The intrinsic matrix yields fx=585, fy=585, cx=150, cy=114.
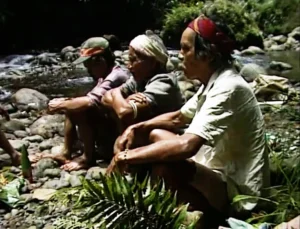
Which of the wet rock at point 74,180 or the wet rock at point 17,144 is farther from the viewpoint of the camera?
the wet rock at point 17,144

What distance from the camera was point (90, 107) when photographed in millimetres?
4180

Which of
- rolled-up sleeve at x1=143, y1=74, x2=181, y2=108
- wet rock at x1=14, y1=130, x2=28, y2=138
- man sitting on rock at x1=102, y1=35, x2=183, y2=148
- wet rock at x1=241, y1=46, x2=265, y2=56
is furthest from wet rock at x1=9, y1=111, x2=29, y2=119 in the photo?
wet rock at x1=241, y1=46, x2=265, y2=56

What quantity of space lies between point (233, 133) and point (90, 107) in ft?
4.86

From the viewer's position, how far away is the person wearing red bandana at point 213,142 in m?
2.80

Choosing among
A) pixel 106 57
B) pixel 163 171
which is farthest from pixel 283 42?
pixel 163 171

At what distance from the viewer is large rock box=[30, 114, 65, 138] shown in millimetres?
5543

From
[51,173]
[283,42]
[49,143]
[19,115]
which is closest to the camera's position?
[51,173]

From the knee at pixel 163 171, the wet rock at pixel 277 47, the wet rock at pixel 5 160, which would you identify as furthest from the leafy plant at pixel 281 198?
the wet rock at pixel 277 47

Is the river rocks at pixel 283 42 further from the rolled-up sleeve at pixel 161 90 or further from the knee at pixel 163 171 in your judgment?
the knee at pixel 163 171

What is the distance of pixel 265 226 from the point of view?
257cm

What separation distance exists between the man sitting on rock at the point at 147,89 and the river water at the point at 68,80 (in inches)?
181

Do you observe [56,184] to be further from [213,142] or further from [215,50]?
[215,50]

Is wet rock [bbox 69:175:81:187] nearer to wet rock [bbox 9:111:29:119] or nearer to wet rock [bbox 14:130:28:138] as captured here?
wet rock [bbox 14:130:28:138]

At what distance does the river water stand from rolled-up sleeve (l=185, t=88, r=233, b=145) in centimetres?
567
